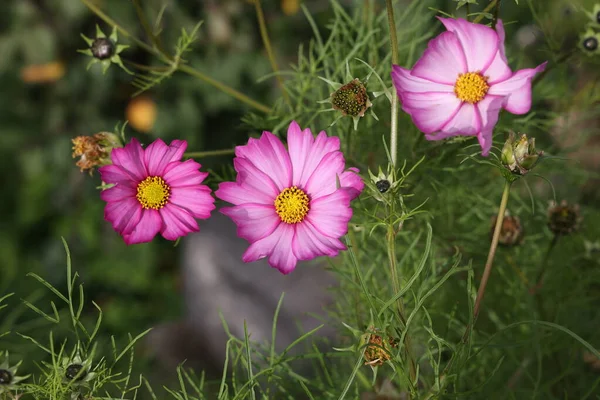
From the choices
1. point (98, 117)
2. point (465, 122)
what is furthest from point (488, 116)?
point (98, 117)

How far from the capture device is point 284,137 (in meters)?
0.51

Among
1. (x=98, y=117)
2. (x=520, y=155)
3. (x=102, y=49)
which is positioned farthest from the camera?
(x=98, y=117)

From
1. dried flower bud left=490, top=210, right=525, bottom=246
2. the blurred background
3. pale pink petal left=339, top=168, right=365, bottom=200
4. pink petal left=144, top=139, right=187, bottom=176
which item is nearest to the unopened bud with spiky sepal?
pink petal left=144, top=139, right=187, bottom=176

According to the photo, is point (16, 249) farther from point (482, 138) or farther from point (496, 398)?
point (482, 138)

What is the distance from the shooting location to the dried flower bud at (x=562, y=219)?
20.7 inches

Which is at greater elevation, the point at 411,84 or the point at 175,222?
the point at 411,84

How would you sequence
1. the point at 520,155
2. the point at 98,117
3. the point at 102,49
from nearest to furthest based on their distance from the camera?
1. the point at 520,155
2. the point at 102,49
3. the point at 98,117

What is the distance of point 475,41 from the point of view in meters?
0.37

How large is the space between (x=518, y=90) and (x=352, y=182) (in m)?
0.11

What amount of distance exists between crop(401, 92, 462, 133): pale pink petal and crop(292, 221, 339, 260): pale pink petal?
0.09 m

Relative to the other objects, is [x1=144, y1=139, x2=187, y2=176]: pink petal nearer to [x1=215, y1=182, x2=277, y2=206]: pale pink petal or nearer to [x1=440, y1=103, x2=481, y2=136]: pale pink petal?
[x1=215, y1=182, x2=277, y2=206]: pale pink petal

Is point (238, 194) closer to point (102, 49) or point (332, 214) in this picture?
point (332, 214)

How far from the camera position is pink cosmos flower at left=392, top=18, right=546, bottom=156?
35cm

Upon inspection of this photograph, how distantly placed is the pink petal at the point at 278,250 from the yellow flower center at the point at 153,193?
0.07 m
